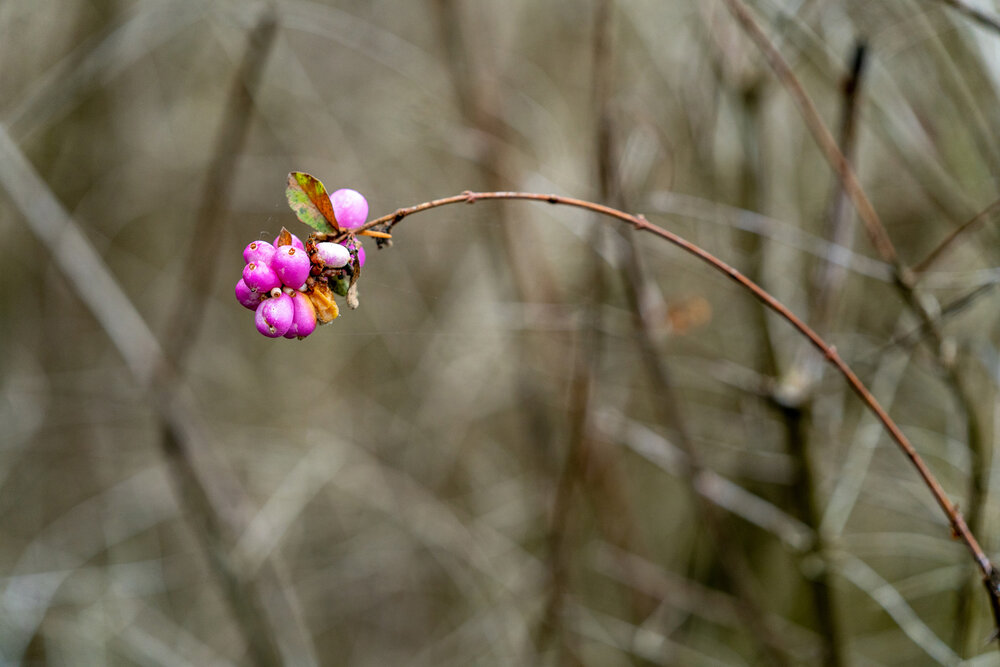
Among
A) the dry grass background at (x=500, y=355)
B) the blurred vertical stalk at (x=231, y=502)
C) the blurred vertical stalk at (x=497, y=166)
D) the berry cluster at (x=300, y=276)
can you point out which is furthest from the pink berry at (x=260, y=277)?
the blurred vertical stalk at (x=497, y=166)

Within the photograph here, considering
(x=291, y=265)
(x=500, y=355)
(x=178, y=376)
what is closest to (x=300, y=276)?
(x=291, y=265)

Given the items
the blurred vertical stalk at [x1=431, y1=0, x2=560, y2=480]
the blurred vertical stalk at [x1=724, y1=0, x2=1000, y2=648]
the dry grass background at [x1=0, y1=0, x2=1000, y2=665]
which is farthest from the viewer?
the blurred vertical stalk at [x1=431, y1=0, x2=560, y2=480]

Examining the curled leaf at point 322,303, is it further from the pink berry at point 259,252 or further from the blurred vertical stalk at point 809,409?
the blurred vertical stalk at point 809,409

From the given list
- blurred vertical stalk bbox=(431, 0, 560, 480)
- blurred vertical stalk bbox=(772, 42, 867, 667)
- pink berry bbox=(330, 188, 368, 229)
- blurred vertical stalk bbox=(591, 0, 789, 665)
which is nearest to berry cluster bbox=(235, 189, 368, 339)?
pink berry bbox=(330, 188, 368, 229)

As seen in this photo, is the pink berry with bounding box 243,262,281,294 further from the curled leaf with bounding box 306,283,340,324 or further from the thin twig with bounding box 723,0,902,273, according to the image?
the thin twig with bounding box 723,0,902,273

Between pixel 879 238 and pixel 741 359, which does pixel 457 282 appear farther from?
pixel 879 238

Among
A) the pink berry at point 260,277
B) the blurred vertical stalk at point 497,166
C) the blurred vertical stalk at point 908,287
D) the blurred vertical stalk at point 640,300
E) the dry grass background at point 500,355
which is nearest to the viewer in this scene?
the pink berry at point 260,277

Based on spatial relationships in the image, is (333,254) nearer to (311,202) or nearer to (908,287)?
(311,202)

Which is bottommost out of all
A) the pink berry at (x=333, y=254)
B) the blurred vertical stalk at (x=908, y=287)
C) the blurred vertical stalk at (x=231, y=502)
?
the blurred vertical stalk at (x=231, y=502)
